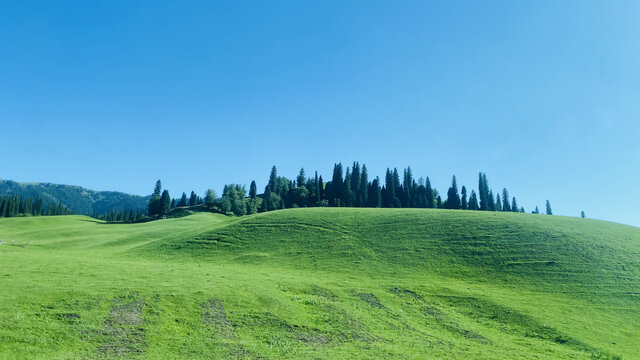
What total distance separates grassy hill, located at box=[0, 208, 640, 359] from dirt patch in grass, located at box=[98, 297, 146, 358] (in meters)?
0.13

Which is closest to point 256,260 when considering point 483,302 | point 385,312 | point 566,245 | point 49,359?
point 385,312

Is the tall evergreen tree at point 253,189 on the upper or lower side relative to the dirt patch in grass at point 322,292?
upper

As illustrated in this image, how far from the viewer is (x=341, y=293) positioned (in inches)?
1566

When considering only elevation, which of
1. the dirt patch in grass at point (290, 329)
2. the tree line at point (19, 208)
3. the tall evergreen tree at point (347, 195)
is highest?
the tall evergreen tree at point (347, 195)

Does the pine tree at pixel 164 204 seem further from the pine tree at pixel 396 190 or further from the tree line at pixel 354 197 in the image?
the pine tree at pixel 396 190

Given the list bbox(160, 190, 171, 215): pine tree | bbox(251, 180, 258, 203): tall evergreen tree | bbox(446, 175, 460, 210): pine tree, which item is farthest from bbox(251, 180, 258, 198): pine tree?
bbox(446, 175, 460, 210): pine tree

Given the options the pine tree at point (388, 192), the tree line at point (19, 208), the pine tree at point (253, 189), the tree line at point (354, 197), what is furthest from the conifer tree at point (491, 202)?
the tree line at point (19, 208)

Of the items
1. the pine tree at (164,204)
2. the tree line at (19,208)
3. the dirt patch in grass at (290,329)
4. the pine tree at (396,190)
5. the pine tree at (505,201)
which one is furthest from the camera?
the pine tree at (505,201)

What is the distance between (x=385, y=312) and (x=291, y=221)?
42.9m

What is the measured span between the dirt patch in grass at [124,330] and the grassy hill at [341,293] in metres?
0.13

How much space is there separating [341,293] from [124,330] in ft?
71.9

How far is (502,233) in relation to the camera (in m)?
66.1

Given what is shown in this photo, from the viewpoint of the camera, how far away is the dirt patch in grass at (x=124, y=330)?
21703 millimetres

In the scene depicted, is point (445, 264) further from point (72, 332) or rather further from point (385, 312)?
point (72, 332)
